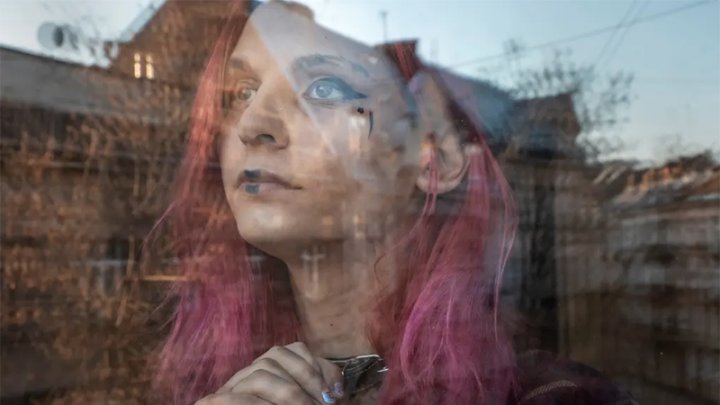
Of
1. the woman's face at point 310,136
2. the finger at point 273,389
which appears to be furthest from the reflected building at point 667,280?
the finger at point 273,389

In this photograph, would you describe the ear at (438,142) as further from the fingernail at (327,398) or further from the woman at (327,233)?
the fingernail at (327,398)

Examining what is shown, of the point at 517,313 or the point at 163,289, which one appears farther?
the point at 517,313

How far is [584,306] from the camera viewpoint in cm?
202

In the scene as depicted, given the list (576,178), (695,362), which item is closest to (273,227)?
(576,178)

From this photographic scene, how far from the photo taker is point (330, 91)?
156 centimetres

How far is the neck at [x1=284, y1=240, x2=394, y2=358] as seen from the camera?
1.56m

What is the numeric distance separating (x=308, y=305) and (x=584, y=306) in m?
0.88

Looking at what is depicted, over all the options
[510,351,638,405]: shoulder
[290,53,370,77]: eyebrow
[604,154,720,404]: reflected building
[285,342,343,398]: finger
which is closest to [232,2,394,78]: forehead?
[290,53,370,77]: eyebrow

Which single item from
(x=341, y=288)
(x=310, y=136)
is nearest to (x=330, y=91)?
(x=310, y=136)

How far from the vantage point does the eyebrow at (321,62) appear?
1.56m

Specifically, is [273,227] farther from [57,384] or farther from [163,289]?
[57,384]

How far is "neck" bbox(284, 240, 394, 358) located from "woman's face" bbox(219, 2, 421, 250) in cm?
4

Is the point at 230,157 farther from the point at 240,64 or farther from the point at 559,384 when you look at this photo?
the point at 559,384

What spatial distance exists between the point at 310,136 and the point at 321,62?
0.17 m
